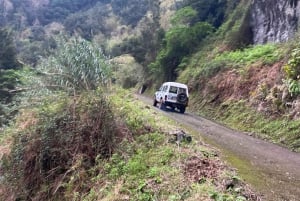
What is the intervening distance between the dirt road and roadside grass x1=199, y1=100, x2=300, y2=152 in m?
0.62

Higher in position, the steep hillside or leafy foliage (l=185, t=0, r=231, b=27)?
leafy foliage (l=185, t=0, r=231, b=27)

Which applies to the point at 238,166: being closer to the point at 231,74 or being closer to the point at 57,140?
the point at 57,140

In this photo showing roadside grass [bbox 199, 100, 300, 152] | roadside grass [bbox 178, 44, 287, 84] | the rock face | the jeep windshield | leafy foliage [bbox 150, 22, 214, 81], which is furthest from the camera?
leafy foliage [bbox 150, 22, 214, 81]

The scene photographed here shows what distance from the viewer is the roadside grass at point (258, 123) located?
44.0 feet

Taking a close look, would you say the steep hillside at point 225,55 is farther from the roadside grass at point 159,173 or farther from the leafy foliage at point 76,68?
the roadside grass at point 159,173

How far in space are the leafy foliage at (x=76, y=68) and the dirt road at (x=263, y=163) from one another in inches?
162

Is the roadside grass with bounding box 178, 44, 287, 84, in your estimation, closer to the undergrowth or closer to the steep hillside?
the steep hillside

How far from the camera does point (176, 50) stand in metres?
37.7

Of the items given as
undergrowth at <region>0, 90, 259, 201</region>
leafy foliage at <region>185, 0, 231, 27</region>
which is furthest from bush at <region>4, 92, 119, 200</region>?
leafy foliage at <region>185, 0, 231, 27</region>

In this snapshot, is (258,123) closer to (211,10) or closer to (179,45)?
(179,45)

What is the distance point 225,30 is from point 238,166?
2526 centimetres

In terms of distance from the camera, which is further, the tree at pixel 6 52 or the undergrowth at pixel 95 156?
the tree at pixel 6 52

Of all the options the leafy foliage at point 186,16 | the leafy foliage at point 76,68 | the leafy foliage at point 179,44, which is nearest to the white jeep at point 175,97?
the leafy foliage at point 76,68

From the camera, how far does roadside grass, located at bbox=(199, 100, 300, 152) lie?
13422 mm
